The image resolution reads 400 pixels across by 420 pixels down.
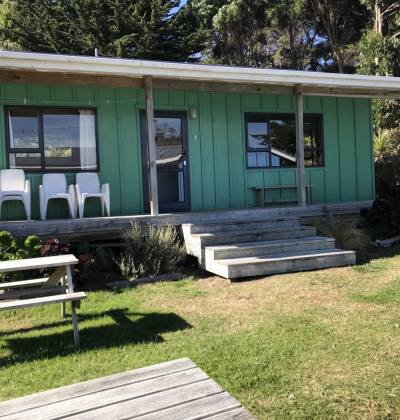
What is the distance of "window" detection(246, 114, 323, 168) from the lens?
32.8 ft

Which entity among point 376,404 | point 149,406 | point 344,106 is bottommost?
point 376,404

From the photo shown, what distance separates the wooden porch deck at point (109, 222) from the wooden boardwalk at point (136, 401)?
532 centimetres

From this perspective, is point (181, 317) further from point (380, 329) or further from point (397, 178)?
point (397, 178)

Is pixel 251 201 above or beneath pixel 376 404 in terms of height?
above

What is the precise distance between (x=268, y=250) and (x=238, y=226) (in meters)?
0.97

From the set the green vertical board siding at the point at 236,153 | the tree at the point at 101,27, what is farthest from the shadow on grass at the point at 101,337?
the tree at the point at 101,27

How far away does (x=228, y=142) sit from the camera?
9.70m

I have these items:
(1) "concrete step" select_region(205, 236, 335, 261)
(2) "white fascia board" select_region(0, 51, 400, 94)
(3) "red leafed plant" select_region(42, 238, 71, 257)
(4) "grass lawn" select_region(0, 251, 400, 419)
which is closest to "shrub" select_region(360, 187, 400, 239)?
(1) "concrete step" select_region(205, 236, 335, 261)

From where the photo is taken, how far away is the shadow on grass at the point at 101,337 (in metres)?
4.25

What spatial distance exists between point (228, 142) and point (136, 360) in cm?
639

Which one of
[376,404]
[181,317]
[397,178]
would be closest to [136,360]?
[181,317]

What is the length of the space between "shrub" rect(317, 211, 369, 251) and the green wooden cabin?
0.96m

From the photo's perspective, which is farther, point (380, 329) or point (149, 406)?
point (380, 329)

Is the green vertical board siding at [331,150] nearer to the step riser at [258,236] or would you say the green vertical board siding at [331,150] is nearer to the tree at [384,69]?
the step riser at [258,236]
